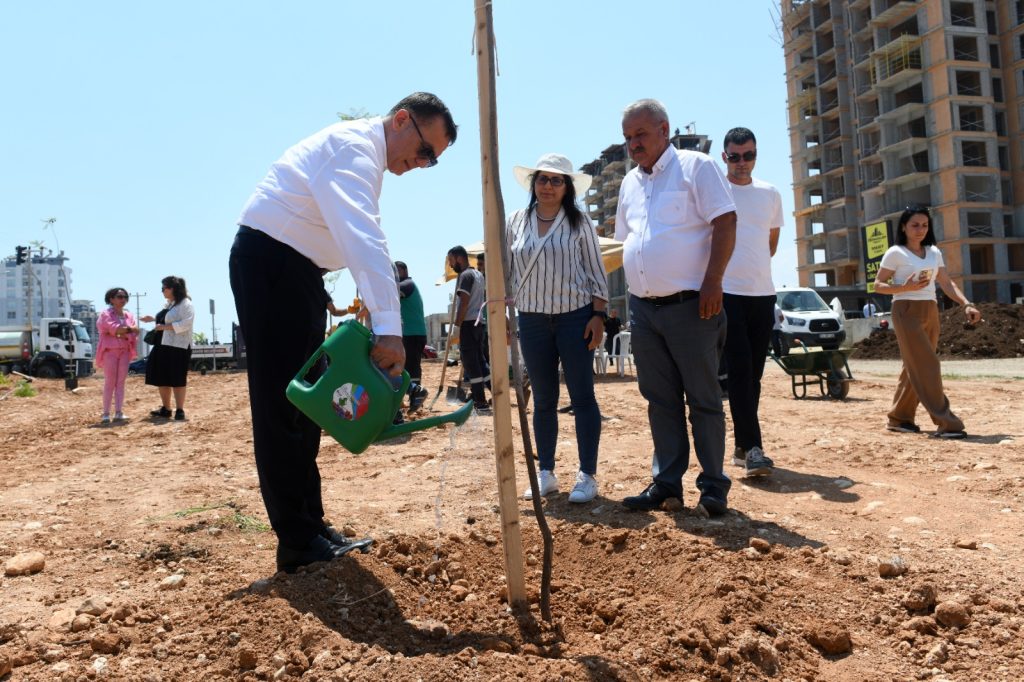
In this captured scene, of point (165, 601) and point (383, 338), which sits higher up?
point (383, 338)

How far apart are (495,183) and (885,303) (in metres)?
46.8

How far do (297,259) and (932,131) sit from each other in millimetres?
55214

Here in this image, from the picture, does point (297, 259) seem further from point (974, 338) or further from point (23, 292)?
point (23, 292)

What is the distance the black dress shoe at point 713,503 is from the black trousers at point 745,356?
91cm

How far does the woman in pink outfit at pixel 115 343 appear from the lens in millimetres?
8930

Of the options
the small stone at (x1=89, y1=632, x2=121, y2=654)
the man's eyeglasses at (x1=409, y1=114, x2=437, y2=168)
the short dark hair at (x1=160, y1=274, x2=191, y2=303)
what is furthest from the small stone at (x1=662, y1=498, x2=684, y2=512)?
the short dark hair at (x1=160, y1=274, x2=191, y2=303)

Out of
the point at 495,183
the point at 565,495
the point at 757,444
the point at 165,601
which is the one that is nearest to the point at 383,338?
the point at 495,183

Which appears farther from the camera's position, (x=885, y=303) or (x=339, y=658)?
(x=885, y=303)

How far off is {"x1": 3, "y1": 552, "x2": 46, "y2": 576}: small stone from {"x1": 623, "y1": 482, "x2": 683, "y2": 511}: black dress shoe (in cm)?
237

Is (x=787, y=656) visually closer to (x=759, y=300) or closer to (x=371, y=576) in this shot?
(x=371, y=576)

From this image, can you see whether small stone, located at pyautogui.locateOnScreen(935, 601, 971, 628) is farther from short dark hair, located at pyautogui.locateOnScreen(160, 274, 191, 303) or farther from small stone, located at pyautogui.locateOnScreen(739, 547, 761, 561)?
short dark hair, located at pyautogui.locateOnScreen(160, 274, 191, 303)

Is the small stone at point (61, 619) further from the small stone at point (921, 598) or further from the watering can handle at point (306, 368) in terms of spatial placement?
the small stone at point (921, 598)

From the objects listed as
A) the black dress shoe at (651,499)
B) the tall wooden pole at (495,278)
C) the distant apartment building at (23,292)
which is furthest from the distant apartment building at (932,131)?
the distant apartment building at (23,292)

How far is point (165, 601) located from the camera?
2688 mm
